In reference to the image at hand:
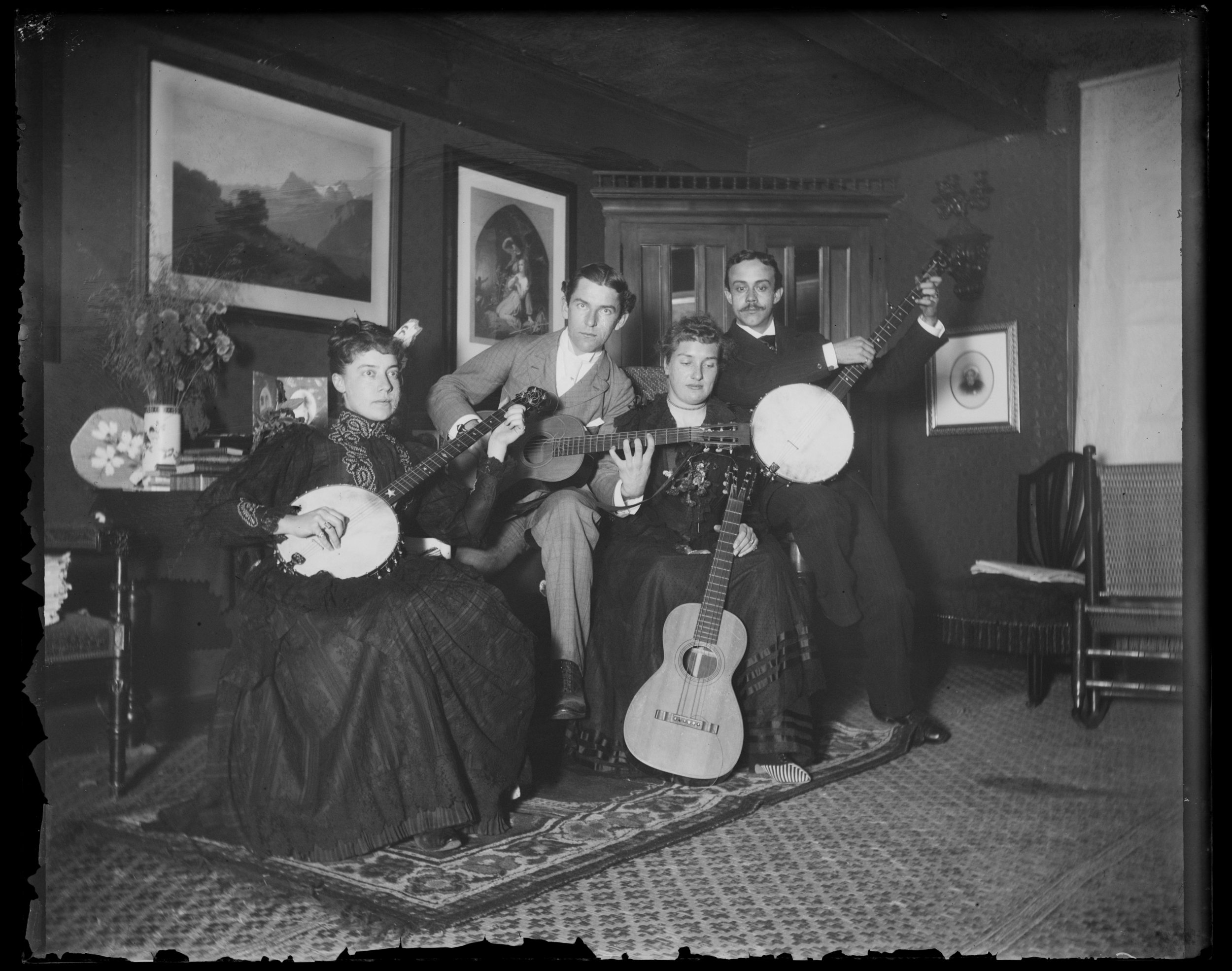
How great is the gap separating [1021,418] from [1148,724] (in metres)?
0.88

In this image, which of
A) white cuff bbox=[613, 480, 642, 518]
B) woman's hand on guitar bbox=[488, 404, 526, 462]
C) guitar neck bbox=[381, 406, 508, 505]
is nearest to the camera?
guitar neck bbox=[381, 406, 508, 505]

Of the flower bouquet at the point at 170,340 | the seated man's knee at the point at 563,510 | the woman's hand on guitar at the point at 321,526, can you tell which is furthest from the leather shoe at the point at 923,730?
the flower bouquet at the point at 170,340

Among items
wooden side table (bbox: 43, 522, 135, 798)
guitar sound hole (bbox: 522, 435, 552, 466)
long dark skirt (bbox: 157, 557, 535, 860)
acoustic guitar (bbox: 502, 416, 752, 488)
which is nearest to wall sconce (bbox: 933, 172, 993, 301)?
acoustic guitar (bbox: 502, 416, 752, 488)

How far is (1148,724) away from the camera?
240 cm

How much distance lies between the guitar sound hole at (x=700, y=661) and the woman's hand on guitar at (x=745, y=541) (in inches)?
10.7

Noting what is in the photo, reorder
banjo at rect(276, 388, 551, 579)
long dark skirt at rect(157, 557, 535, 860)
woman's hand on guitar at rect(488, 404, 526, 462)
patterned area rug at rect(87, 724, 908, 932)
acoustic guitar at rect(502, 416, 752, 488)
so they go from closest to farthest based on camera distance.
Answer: patterned area rug at rect(87, 724, 908, 932) < long dark skirt at rect(157, 557, 535, 860) < banjo at rect(276, 388, 551, 579) < woman's hand on guitar at rect(488, 404, 526, 462) < acoustic guitar at rect(502, 416, 752, 488)

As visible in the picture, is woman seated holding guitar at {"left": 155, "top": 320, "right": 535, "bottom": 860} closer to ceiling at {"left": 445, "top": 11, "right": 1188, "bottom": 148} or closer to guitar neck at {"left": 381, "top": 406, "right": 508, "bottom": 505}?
guitar neck at {"left": 381, "top": 406, "right": 508, "bottom": 505}

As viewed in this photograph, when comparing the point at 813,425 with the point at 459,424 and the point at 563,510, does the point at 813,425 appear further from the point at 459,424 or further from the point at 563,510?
the point at 459,424

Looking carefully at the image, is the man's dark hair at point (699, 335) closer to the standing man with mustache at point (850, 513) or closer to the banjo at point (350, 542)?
the standing man with mustache at point (850, 513)

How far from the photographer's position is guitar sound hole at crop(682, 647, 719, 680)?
7.56ft

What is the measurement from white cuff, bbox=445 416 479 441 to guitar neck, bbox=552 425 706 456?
0.27m

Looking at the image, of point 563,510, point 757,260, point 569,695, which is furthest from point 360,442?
point 757,260

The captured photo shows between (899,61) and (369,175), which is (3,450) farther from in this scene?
(899,61)

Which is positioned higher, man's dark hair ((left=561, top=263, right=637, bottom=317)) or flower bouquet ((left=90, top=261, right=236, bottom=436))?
man's dark hair ((left=561, top=263, right=637, bottom=317))
